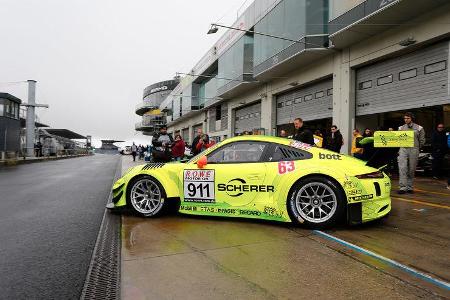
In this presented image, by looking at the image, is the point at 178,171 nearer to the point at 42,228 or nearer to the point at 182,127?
the point at 42,228

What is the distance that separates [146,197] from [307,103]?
13283 millimetres

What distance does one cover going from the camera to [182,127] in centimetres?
4884

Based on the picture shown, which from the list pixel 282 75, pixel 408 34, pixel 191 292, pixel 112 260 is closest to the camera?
pixel 191 292

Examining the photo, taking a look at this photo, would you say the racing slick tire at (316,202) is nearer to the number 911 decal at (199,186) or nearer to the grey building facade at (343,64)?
the number 911 decal at (199,186)

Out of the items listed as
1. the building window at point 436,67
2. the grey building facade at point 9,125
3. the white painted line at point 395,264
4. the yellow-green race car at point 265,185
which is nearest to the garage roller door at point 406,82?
the building window at point 436,67

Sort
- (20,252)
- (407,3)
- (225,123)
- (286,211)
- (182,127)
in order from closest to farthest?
(20,252) → (286,211) → (407,3) → (225,123) → (182,127)

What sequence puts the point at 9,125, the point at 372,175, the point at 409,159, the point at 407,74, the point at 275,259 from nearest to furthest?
the point at 275,259 → the point at 372,175 → the point at 409,159 → the point at 407,74 → the point at 9,125

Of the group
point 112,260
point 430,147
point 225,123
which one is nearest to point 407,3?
point 430,147

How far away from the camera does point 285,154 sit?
499cm

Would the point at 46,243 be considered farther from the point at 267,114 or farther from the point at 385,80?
the point at 267,114

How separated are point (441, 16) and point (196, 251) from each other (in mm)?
10463

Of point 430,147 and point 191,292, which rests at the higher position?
point 430,147

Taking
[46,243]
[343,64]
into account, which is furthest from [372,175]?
[343,64]

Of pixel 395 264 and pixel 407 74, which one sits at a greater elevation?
pixel 407 74
